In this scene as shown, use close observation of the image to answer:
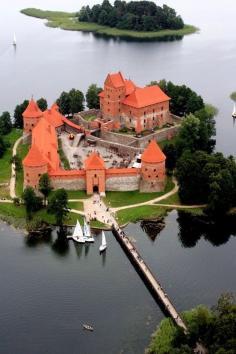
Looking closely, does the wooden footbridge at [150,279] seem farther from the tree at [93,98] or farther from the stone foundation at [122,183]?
the tree at [93,98]

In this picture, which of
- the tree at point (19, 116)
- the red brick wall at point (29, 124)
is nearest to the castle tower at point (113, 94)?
the red brick wall at point (29, 124)

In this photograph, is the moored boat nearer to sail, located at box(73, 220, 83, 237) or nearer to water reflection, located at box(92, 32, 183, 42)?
sail, located at box(73, 220, 83, 237)

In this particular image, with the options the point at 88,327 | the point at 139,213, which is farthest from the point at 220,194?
the point at 88,327

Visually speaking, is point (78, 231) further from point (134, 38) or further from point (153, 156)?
point (134, 38)

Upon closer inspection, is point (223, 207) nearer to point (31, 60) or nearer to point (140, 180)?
point (140, 180)

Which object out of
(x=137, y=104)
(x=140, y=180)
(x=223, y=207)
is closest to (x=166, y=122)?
(x=137, y=104)

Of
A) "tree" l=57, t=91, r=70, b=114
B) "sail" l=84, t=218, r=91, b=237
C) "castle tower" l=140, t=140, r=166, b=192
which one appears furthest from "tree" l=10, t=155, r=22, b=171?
"tree" l=57, t=91, r=70, b=114

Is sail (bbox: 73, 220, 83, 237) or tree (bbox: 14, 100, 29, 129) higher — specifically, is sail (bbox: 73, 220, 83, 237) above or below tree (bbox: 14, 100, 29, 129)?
below
